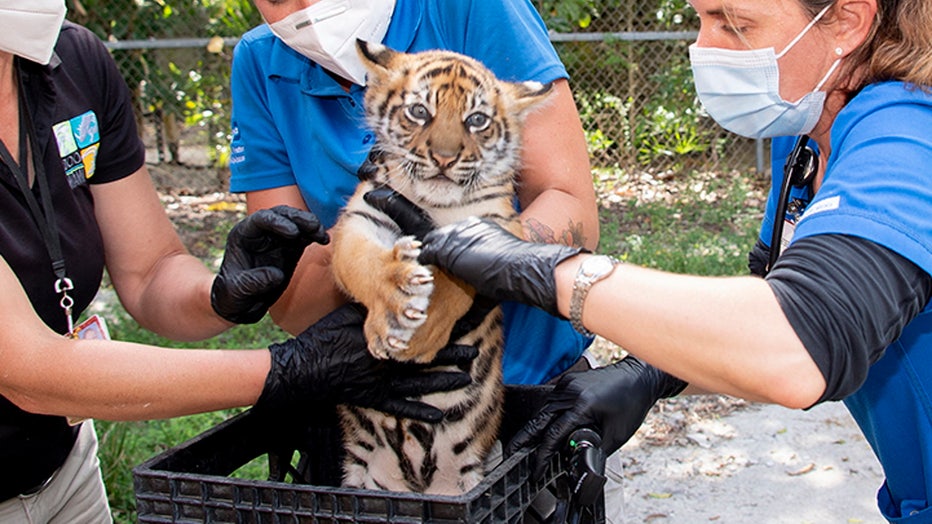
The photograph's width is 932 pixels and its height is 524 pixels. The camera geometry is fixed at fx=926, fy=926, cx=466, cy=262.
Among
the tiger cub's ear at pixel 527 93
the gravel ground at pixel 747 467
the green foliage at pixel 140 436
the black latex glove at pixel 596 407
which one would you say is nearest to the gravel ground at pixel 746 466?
the gravel ground at pixel 747 467

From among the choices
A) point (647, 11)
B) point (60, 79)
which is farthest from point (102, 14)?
point (60, 79)

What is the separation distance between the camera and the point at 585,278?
1.76 metres

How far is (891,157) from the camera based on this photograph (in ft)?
5.66

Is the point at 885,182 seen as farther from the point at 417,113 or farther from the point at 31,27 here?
the point at 31,27

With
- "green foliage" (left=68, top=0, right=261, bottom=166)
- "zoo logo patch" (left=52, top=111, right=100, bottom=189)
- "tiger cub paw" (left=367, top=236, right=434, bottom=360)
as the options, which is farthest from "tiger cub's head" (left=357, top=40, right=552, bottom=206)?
"green foliage" (left=68, top=0, right=261, bottom=166)

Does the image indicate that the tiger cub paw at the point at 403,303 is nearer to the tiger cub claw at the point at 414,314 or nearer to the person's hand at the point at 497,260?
the tiger cub claw at the point at 414,314

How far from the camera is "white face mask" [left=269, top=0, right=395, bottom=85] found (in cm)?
263

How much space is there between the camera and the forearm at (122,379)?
2203 millimetres

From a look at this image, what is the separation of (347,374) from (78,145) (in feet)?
3.57

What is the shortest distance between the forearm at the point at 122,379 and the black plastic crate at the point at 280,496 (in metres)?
0.11

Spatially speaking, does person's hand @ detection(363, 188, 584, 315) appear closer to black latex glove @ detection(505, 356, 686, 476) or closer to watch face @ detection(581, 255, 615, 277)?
watch face @ detection(581, 255, 615, 277)

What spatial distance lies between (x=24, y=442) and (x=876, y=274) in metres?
2.20

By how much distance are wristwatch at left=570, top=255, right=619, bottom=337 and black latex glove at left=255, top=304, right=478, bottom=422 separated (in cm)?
73

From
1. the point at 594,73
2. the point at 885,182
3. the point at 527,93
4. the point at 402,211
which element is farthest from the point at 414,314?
the point at 594,73
